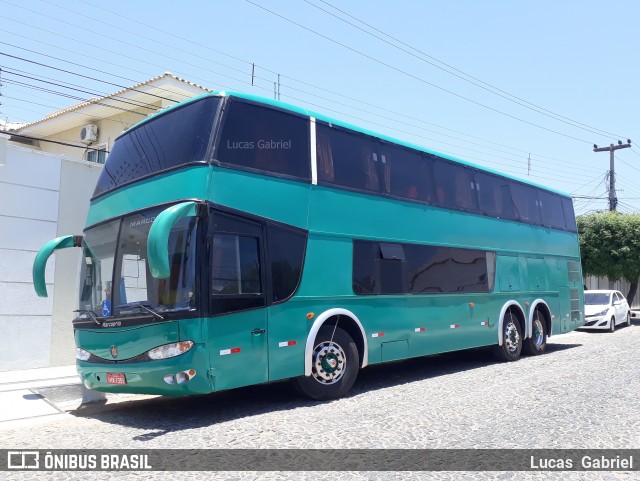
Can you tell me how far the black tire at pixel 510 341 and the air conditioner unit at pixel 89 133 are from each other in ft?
44.3

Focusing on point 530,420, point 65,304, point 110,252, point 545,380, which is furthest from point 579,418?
point 65,304

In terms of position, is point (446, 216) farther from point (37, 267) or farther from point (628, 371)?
point (37, 267)

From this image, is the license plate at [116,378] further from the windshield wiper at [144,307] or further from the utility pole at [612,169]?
the utility pole at [612,169]

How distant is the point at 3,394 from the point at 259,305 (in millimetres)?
4599

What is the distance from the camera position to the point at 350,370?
880cm

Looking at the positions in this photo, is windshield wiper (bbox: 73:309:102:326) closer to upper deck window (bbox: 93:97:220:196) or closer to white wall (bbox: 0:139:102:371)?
upper deck window (bbox: 93:97:220:196)

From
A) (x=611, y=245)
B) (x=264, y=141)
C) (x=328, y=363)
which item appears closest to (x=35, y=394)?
(x=328, y=363)

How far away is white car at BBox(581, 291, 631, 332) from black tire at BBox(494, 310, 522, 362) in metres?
8.58

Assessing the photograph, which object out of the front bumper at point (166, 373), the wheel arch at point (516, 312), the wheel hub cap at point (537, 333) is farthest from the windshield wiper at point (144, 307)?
the wheel hub cap at point (537, 333)

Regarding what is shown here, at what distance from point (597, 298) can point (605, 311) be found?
4.58 feet

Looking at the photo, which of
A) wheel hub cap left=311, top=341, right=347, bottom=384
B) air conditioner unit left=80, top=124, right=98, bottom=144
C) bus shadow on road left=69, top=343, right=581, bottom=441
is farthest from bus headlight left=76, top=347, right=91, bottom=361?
air conditioner unit left=80, top=124, right=98, bottom=144

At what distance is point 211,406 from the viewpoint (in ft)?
27.6

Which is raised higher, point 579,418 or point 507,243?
point 507,243

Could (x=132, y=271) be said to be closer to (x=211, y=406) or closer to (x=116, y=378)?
(x=116, y=378)
